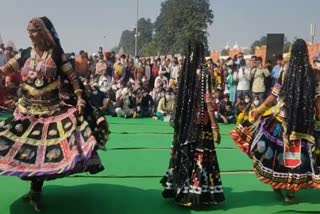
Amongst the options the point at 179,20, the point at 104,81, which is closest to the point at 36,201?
the point at 104,81

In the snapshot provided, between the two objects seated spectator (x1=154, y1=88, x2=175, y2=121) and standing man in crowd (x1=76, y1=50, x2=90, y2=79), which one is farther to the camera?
standing man in crowd (x1=76, y1=50, x2=90, y2=79)

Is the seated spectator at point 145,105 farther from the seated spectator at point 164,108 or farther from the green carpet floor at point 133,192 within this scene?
the green carpet floor at point 133,192

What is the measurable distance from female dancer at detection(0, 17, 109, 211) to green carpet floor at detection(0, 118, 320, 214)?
357mm

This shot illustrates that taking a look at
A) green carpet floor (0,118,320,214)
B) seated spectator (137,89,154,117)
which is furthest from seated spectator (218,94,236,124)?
green carpet floor (0,118,320,214)

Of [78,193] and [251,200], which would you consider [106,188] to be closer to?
[78,193]

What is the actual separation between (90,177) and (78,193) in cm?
64

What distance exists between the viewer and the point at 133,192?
5.28 meters

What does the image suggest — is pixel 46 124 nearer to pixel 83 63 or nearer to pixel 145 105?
pixel 145 105

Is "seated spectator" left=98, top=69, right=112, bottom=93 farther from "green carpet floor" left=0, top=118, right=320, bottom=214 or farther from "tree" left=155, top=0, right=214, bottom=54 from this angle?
"tree" left=155, top=0, right=214, bottom=54

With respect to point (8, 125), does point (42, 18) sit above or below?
above

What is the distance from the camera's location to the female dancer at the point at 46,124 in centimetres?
422

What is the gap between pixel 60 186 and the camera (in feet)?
17.8

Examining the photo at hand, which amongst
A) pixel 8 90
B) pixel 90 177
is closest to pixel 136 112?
pixel 8 90

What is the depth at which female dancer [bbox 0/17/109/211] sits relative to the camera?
4219 millimetres
